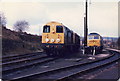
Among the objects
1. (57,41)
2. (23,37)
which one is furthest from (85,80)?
(23,37)

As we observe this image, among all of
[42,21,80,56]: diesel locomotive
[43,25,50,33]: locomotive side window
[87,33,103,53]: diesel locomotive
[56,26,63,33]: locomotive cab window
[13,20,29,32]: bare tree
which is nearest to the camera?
[42,21,80,56]: diesel locomotive

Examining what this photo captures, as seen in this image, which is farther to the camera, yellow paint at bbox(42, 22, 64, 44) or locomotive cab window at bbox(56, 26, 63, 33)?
locomotive cab window at bbox(56, 26, 63, 33)

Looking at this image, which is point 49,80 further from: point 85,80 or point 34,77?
point 85,80

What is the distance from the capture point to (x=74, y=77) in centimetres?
941

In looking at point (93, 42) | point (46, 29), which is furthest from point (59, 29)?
point (93, 42)

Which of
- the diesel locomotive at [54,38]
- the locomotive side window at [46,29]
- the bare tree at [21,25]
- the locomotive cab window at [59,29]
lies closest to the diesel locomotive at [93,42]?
the diesel locomotive at [54,38]

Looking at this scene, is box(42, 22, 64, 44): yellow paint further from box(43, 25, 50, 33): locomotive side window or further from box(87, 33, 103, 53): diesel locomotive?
box(87, 33, 103, 53): diesel locomotive

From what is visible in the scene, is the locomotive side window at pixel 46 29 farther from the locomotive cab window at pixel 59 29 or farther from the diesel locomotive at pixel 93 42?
the diesel locomotive at pixel 93 42

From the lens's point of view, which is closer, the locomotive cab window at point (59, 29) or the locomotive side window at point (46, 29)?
the locomotive cab window at point (59, 29)

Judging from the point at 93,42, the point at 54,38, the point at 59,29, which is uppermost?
the point at 59,29

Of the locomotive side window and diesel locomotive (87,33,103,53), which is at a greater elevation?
the locomotive side window

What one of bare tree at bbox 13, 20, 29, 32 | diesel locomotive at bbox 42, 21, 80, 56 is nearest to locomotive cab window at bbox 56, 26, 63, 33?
diesel locomotive at bbox 42, 21, 80, 56

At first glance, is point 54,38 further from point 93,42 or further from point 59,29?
point 93,42

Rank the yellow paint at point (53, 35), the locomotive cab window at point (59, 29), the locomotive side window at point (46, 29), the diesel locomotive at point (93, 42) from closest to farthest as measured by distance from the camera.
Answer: the yellow paint at point (53, 35)
the locomotive cab window at point (59, 29)
the locomotive side window at point (46, 29)
the diesel locomotive at point (93, 42)
